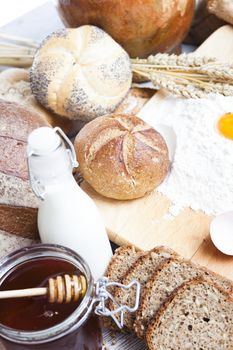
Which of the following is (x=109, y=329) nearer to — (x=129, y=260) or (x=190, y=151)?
(x=129, y=260)

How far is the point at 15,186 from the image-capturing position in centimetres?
150

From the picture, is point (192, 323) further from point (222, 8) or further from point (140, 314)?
point (222, 8)

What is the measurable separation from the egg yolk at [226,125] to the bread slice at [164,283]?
1.73 feet

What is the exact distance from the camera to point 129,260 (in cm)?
150

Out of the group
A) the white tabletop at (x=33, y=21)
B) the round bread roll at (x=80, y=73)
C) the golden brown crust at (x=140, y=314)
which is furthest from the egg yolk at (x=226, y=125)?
the white tabletop at (x=33, y=21)

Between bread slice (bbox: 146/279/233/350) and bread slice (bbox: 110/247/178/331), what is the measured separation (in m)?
0.12

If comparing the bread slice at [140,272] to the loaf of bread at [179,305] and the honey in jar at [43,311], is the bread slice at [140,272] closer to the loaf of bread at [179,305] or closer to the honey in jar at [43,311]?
the loaf of bread at [179,305]

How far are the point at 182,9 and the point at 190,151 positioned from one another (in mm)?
665

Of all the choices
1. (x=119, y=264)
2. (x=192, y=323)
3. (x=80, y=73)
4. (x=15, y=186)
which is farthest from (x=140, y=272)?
(x=80, y=73)

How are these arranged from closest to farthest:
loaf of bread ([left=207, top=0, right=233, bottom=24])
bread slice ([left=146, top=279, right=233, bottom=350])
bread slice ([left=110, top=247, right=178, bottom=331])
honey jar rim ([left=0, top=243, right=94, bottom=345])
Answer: honey jar rim ([left=0, top=243, right=94, bottom=345]) < bread slice ([left=146, top=279, right=233, bottom=350]) < bread slice ([left=110, top=247, right=178, bottom=331]) < loaf of bread ([left=207, top=0, right=233, bottom=24])

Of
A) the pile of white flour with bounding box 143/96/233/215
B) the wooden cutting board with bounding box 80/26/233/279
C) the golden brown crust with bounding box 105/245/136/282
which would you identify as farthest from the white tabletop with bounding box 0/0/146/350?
the golden brown crust with bounding box 105/245/136/282

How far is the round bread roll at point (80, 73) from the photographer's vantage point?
1.81 m

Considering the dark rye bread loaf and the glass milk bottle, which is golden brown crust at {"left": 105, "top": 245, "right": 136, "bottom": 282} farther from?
the dark rye bread loaf

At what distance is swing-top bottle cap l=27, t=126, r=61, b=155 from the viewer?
1.08 metres
